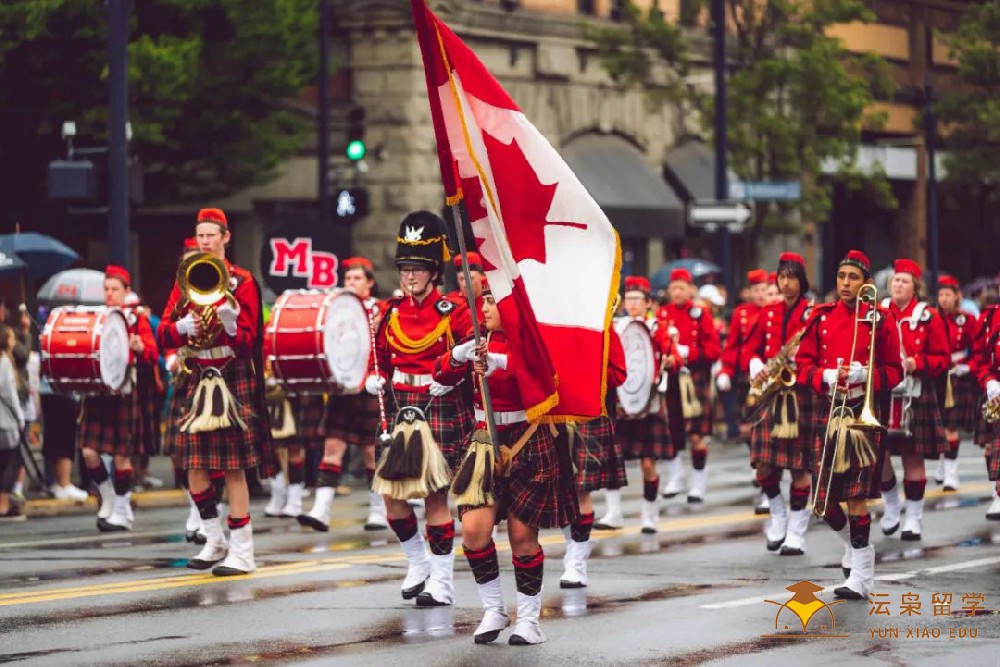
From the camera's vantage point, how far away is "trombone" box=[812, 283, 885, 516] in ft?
39.6

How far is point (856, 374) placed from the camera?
12.2m

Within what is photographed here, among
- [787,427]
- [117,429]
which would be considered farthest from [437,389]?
[117,429]

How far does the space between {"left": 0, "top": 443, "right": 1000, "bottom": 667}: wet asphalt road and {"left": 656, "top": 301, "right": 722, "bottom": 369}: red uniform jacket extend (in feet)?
9.84

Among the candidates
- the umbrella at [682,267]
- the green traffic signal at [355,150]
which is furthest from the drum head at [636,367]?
the umbrella at [682,267]

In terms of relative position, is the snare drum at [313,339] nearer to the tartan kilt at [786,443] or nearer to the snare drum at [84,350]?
the snare drum at [84,350]

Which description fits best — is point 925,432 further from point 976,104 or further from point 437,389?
point 976,104

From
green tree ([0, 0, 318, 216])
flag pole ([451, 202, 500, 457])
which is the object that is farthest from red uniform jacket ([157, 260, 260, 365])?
green tree ([0, 0, 318, 216])

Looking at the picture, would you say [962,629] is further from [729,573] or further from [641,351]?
[641,351]

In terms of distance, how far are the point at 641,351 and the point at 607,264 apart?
6.19 meters

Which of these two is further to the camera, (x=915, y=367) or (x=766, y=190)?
(x=766, y=190)

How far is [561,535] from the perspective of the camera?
50.4ft

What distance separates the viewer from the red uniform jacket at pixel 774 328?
47.6ft

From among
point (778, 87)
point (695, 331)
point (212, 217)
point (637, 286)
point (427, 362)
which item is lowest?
point (427, 362)

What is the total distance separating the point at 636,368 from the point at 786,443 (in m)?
2.03
